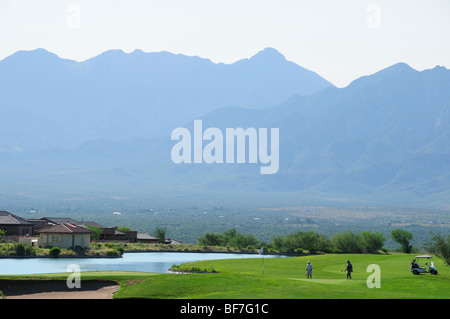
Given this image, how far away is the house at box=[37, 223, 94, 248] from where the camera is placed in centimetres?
6297

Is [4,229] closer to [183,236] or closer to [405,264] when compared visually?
[405,264]

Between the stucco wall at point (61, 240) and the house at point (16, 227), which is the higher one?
the house at point (16, 227)

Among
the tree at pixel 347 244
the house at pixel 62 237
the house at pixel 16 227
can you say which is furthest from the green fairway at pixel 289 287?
the house at pixel 16 227

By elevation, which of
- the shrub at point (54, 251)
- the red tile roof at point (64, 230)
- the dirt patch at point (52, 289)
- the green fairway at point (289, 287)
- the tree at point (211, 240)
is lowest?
the dirt patch at point (52, 289)

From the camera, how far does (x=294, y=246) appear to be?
78.4 meters

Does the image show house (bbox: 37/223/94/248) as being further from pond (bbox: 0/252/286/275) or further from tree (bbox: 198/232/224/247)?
tree (bbox: 198/232/224/247)

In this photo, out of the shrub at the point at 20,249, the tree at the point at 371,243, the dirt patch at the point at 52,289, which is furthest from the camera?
the tree at the point at 371,243

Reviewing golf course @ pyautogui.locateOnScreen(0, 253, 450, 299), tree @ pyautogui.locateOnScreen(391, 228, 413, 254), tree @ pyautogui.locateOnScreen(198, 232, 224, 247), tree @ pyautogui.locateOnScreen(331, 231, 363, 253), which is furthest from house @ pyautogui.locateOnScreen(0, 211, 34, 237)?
tree @ pyautogui.locateOnScreen(391, 228, 413, 254)

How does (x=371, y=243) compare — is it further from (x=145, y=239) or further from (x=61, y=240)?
(x=61, y=240)

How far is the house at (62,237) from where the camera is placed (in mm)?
62969

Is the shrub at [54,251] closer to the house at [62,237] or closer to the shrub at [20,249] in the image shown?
the shrub at [20,249]

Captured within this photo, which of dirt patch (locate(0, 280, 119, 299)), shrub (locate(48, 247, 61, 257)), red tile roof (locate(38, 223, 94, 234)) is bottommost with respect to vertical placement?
dirt patch (locate(0, 280, 119, 299))

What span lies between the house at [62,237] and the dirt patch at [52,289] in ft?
93.1

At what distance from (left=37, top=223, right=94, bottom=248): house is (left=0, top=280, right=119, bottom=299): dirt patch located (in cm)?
2839
